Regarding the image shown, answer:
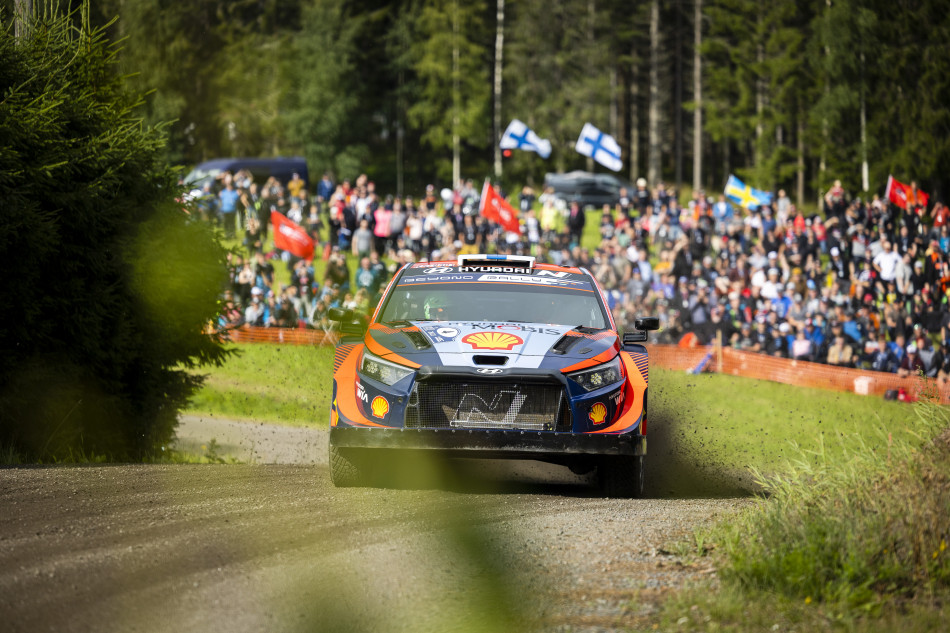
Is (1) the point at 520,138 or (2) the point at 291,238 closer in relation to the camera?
(2) the point at 291,238

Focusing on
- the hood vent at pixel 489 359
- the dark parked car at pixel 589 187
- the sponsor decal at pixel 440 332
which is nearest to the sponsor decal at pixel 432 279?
the sponsor decal at pixel 440 332

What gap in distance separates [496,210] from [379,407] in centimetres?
2029

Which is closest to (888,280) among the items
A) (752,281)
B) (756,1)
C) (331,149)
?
(752,281)

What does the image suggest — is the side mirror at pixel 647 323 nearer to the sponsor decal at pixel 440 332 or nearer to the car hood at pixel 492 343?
the car hood at pixel 492 343

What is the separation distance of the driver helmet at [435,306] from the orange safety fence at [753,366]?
836cm

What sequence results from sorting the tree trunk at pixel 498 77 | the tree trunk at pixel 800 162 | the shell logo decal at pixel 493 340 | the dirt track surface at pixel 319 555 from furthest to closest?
1. the tree trunk at pixel 498 77
2. the tree trunk at pixel 800 162
3. the shell logo decal at pixel 493 340
4. the dirt track surface at pixel 319 555

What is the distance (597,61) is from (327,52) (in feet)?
51.3

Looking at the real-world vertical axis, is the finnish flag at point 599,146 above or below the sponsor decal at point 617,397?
above

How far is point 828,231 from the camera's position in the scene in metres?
25.6

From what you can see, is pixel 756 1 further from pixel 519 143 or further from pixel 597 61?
pixel 519 143

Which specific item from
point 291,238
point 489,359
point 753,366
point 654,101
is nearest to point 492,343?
point 489,359

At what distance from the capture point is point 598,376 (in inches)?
342

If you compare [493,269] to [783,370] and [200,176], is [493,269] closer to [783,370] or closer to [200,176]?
[783,370]

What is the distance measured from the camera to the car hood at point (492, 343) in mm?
8531
